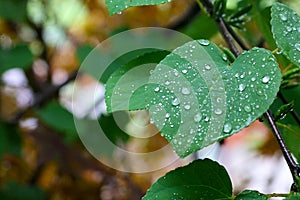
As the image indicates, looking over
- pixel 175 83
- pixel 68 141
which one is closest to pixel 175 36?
pixel 68 141

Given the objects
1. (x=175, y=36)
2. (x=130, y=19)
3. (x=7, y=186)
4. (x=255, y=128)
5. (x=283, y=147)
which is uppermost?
(x=283, y=147)

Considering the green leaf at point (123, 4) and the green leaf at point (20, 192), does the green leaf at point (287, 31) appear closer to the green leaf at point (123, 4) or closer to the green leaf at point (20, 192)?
the green leaf at point (123, 4)

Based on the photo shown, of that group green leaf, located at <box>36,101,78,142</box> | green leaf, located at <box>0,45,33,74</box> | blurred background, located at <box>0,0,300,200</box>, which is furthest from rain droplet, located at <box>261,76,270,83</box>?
green leaf, located at <box>0,45,33,74</box>

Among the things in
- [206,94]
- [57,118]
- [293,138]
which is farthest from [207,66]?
[57,118]

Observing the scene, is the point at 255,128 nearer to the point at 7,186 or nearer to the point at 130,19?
the point at 130,19

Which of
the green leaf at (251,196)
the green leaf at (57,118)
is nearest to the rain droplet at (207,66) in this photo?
the green leaf at (251,196)

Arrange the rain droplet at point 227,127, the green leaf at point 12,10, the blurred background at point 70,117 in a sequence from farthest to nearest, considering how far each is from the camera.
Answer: the green leaf at point 12,10 < the blurred background at point 70,117 < the rain droplet at point 227,127
